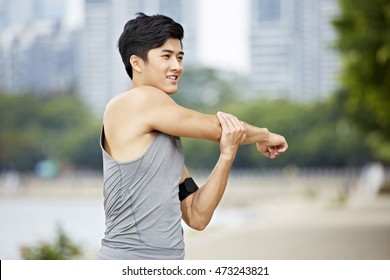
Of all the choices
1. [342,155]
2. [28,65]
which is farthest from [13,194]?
[342,155]

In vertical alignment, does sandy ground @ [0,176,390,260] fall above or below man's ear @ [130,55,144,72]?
below

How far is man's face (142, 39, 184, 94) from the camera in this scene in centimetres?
160

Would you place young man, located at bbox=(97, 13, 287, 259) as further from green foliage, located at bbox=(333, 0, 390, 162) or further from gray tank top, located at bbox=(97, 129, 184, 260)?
green foliage, located at bbox=(333, 0, 390, 162)

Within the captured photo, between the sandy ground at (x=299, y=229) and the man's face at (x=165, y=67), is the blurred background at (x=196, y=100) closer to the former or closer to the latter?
the sandy ground at (x=299, y=229)

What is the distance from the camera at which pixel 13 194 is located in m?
30.7

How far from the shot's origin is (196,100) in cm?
3347

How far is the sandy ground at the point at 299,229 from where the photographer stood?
8953 mm

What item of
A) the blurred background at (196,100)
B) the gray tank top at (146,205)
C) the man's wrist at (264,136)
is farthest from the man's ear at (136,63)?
the blurred background at (196,100)

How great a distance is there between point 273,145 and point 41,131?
33050 mm

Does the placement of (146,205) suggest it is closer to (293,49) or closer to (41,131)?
(293,49)

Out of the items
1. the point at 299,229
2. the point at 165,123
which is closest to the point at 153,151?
the point at 165,123

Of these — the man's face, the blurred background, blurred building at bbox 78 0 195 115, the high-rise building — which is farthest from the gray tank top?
the high-rise building

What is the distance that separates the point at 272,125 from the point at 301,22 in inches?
142

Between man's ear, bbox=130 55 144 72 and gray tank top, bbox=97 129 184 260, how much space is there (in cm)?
13
